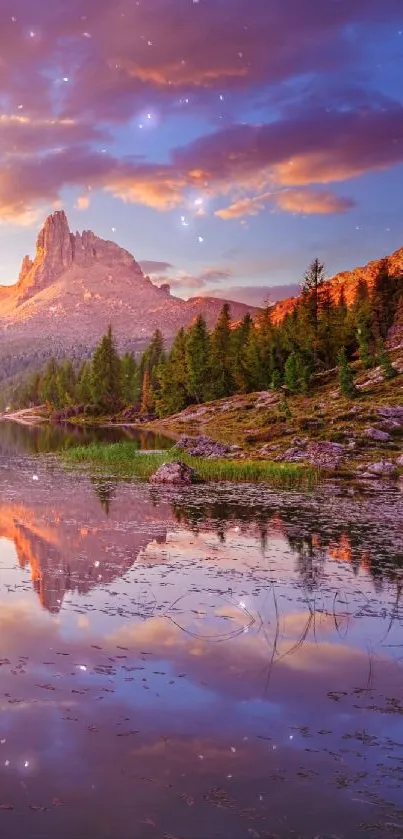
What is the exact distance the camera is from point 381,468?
138 feet

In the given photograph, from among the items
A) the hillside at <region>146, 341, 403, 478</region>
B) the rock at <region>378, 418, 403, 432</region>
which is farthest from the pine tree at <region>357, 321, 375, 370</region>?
the rock at <region>378, 418, 403, 432</region>

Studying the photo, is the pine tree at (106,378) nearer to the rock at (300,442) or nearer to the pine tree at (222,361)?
the pine tree at (222,361)

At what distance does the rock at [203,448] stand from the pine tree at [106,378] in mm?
95876

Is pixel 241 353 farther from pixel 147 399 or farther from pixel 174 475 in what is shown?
pixel 174 475

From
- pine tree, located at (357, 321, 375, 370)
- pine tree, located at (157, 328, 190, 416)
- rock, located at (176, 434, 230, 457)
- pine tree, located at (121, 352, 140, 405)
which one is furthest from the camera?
pine tree, located at (121, 352, 140, 405)

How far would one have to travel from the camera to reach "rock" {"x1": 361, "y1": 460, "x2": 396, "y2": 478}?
4097 centimetres

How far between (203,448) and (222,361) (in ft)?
239

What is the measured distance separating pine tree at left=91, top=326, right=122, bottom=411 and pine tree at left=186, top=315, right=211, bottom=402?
31808mm

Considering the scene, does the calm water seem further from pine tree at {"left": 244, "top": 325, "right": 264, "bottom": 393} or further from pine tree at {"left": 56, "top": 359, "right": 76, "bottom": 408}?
pine tree at {"left": 56, "top": 359, "right": 76, "bottom": 408}

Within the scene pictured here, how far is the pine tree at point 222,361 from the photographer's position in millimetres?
116562

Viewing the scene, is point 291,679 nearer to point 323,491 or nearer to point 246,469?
point 323,491

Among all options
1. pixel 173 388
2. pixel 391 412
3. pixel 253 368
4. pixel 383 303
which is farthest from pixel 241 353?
pixel 391 412

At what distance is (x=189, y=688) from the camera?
9.52 meters

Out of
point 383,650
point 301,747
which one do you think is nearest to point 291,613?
point 383,650
